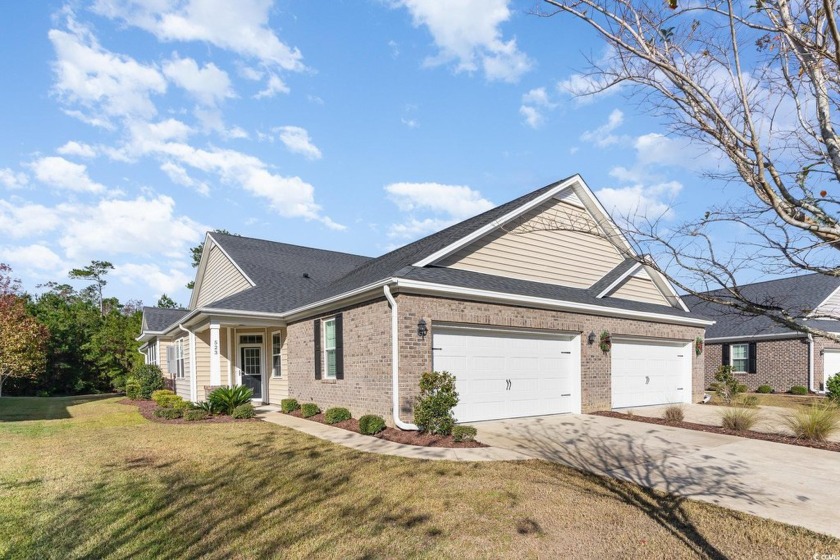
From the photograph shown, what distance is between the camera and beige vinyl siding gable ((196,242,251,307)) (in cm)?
1816

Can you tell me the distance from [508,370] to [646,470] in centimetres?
473

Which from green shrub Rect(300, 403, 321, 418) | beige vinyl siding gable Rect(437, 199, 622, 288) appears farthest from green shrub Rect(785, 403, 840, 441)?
green shrub Rect(300, 403, 321, 418)

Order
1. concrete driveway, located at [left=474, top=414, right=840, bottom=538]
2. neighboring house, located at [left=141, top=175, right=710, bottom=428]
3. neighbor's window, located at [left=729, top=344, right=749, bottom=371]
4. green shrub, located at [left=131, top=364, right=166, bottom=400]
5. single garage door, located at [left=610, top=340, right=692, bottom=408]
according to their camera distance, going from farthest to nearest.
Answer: neighbor's window, located at [left=729, top=344, right=749, bottom=371] → green shrub, located at [left=131, top=364, right=166, bottom=400] → single garage door, located at [left=610, top=340, right=692, bottom=408] → neighboring house, located at [left=141, top=175, right=710, bottom=428] → concrete driveway, located at [left=474, top=414, right=840, bottom=538]

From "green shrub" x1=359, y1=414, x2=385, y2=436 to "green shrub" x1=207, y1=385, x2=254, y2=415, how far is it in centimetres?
488

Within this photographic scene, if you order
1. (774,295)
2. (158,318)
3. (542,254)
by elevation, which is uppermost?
(542,254)

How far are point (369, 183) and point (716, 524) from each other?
43.1 ft

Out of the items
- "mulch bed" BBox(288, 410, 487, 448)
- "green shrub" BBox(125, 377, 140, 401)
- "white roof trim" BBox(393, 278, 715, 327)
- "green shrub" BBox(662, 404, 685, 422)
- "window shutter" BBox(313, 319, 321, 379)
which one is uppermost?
"white roof trim" BBox(393, 278, 715, 327)

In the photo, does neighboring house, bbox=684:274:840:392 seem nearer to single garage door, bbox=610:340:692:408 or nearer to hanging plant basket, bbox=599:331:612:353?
single garage door, bbox=610:340:692:408

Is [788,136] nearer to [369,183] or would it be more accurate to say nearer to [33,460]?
[33,460]

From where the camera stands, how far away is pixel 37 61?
402 inches

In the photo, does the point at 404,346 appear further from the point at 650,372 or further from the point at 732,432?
the point at 650,372

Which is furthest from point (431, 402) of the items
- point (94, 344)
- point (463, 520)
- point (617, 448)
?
point (94, 344)

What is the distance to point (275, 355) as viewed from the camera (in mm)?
16031

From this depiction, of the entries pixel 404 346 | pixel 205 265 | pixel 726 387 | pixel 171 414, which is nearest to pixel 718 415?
pixel 726 387
